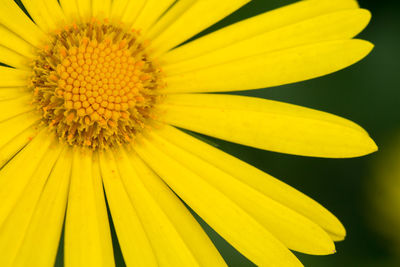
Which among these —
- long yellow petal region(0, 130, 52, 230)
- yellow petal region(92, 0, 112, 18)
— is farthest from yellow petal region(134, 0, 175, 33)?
long yellow petal region(0, 130, 52, 230)

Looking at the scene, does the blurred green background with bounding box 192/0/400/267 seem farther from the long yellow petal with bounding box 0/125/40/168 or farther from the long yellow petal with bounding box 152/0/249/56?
the long yellow petal with bounding box 0/125/40/168

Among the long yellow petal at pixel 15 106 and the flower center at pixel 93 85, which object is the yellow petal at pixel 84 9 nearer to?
the flower center at pixel 93 85

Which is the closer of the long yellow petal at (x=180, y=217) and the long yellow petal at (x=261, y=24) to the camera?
the long yellow petal at (x=180, y=217)

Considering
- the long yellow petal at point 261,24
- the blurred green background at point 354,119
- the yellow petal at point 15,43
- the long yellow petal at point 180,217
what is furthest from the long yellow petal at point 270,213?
the yellow petal at point 15,43

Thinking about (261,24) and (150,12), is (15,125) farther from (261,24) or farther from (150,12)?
(261,24)

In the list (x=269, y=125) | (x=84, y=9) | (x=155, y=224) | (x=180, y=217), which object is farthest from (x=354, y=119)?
(x=84, y=9)

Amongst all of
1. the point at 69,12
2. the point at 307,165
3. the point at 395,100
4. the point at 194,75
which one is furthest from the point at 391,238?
the point at 69,12
